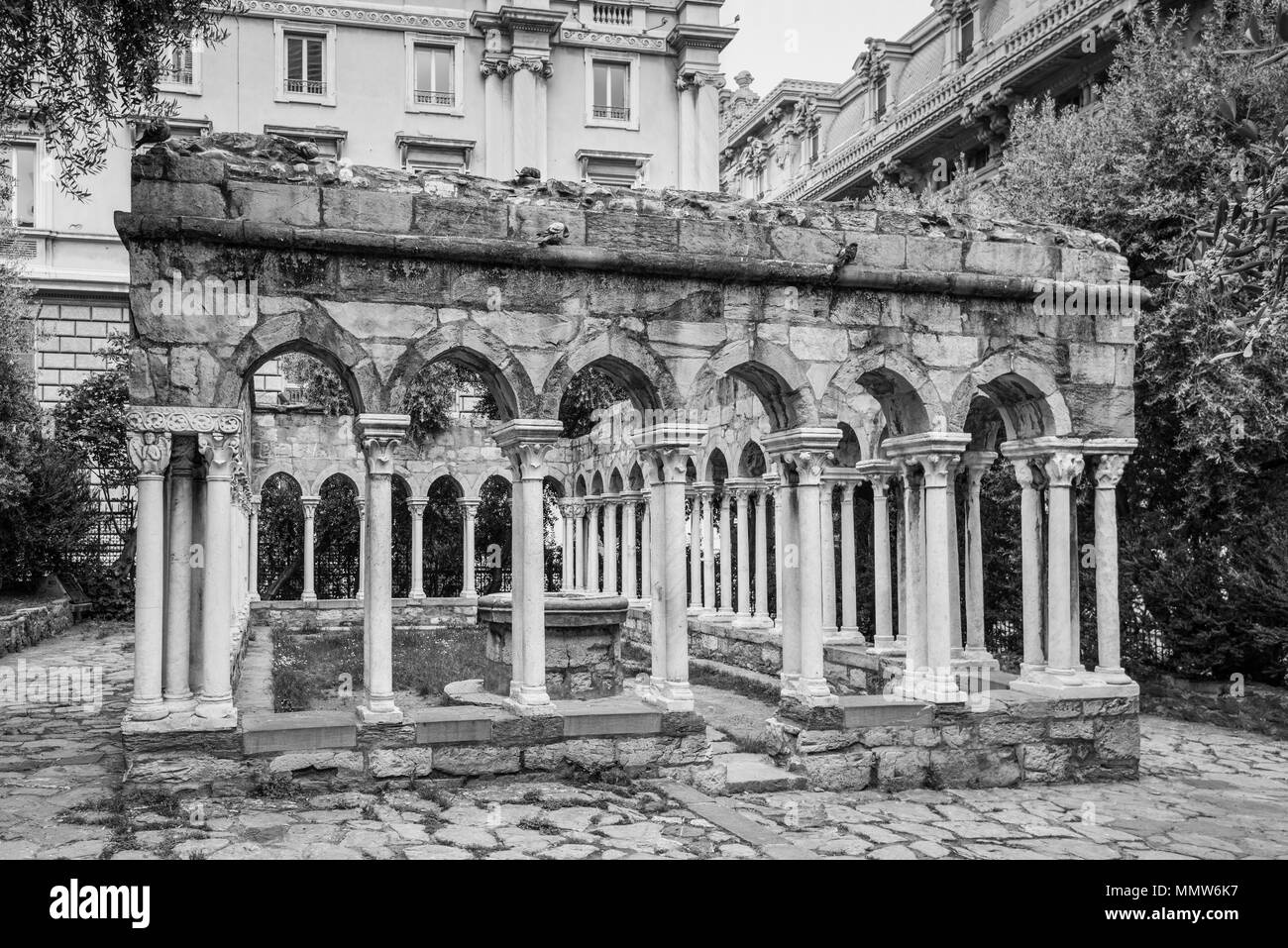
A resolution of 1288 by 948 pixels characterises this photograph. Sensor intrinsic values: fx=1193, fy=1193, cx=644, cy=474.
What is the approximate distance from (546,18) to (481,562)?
13072 mm

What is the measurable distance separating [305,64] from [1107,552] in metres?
23.6

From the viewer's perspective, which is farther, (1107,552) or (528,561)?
(1107,552)

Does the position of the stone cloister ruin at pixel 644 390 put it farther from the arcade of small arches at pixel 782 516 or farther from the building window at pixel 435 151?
the building window at pixel 435 151

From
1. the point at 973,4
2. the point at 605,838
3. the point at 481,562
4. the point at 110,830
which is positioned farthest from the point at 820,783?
the point at 973,4

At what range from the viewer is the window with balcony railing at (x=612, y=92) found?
29.9m

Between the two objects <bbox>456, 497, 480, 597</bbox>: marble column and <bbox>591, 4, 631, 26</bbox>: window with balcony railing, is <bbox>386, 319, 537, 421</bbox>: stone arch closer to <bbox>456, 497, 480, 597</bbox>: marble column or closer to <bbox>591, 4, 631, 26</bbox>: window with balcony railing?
<bbox>456, 497, 480, 597</bbox>: marble column

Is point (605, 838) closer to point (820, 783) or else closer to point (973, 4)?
point (820, 783)

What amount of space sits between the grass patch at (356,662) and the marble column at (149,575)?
350 centimetres

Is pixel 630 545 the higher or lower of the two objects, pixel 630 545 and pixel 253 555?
the higher

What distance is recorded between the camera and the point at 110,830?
7312mm

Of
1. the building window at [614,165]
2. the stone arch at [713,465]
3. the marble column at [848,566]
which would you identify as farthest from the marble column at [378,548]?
the building window at [614,165]

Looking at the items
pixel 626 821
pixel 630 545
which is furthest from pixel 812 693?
pixel 630 545

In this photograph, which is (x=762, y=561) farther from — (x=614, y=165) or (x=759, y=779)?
(x=614, y=165)

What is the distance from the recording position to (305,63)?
2794 centimetres
